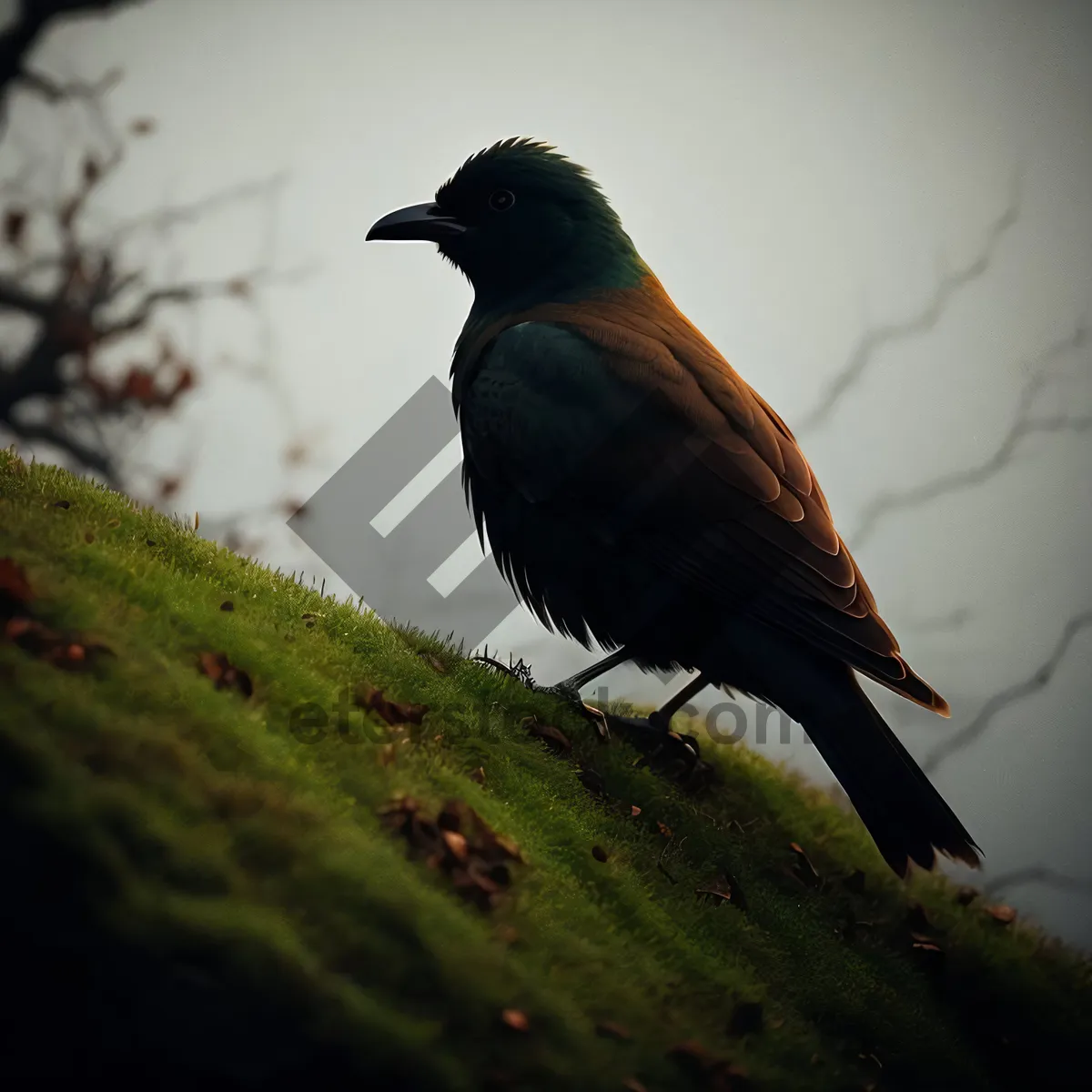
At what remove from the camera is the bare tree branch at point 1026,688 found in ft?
15.7

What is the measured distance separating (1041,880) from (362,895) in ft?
13.4

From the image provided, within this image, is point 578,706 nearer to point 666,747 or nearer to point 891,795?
point 666,747

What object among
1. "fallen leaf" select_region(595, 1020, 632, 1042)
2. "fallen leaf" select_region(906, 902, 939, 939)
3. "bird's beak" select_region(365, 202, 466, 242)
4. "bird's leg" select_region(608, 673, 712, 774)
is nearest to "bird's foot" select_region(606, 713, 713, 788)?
"bird's leg" select_region(608, 673, 712, 774)

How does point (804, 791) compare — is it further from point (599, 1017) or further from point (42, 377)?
point (42, 377)

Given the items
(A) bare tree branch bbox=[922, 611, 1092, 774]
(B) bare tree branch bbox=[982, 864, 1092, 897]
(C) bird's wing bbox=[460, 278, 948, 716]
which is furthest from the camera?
(A) bare tree branch bbox=[922, 611, 1092, 774]

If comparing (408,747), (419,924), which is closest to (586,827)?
(408,747)

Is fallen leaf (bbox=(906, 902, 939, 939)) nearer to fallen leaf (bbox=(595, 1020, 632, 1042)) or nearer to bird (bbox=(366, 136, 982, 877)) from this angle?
bird (bbox=(366, 136, 982, 877))

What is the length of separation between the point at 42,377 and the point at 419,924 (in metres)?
5.16

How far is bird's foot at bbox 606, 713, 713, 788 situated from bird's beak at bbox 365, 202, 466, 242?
2018 mm

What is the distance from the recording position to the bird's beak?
3.65 meters

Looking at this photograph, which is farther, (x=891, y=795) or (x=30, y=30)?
(x=30, y=30)

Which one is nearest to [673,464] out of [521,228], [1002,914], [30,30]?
[521,228]

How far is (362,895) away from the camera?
1714mm

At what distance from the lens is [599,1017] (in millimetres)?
1850
